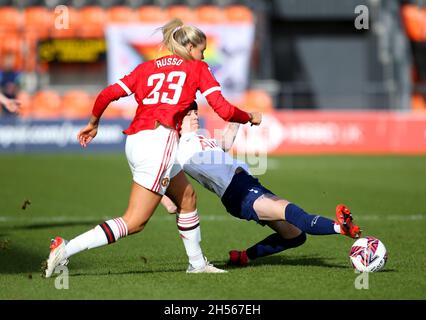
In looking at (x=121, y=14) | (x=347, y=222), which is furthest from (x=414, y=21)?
(x=347, y=222)

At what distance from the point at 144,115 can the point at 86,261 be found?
2017mm

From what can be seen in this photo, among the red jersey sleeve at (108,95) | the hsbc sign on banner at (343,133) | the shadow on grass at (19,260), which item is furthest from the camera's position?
the hsbc sign on banner at (343,133)

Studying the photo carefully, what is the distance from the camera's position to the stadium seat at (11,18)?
2916cm

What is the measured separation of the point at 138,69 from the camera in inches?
289

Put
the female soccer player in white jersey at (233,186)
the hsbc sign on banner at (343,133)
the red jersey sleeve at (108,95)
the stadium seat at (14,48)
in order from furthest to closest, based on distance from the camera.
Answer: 1. the stadium seat at (14,48)
2. the hsbc sign on banner at (343,133)
3. the female soccer player in white jersey at (233,186)
4. the red jersey sleeve at (108,95)

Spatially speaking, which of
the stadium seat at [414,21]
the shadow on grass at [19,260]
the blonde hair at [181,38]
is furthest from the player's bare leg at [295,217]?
the stadium seat at [414,21]

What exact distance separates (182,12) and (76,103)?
4882 millimetres

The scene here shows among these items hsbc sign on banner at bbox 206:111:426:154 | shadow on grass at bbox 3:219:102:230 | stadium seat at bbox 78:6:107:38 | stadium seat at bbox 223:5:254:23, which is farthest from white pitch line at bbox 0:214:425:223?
stadium seat at bbox 223:5:254:23

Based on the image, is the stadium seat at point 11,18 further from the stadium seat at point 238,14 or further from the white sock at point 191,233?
the white sock at point 191,233

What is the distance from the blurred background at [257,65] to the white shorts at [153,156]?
647 inches

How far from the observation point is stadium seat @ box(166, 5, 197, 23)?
29.5 m

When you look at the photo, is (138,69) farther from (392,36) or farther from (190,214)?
(392,36)

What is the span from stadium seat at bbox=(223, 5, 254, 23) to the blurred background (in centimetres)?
4
